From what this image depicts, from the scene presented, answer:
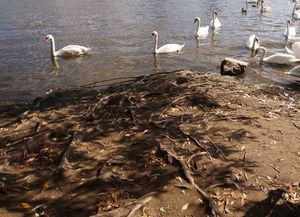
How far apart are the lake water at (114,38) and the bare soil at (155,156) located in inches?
187

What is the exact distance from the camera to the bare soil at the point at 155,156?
5.84 meters

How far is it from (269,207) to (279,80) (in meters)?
9.71

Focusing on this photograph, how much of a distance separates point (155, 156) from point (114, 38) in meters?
14.7

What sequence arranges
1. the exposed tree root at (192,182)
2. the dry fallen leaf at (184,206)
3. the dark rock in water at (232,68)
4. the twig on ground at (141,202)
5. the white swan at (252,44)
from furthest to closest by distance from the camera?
the white swan at (252,44), the dark rock in water at (232,68), the dry fallen leaf at (184,206), the exposed tree root at (192,182), the twig on ground at (141,202)

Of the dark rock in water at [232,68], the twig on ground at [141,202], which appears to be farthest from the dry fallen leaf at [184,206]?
the dark rock in water at [232,68]

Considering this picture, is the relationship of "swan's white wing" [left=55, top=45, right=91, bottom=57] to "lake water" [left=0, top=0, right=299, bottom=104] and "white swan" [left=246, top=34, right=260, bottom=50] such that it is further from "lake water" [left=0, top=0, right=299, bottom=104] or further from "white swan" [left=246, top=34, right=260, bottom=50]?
"white swan" [left=246, top=34, right=260, bottom=50]

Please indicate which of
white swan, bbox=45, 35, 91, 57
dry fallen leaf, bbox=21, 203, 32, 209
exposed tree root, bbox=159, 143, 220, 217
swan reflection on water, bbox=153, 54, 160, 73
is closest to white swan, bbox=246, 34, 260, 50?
swan reflection on water, bbox=153, 54, 160, 73

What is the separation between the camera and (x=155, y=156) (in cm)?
707

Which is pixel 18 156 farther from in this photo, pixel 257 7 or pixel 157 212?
pixel 257 7

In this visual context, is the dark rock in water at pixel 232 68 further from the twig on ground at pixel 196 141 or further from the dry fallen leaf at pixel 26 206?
the dry fallen leaf at pixel 26 206

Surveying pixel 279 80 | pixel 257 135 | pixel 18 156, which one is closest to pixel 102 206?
pixel 18 156

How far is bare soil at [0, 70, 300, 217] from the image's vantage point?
584cm

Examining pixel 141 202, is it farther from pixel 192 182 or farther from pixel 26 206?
pixel 26 206

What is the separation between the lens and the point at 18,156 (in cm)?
725
